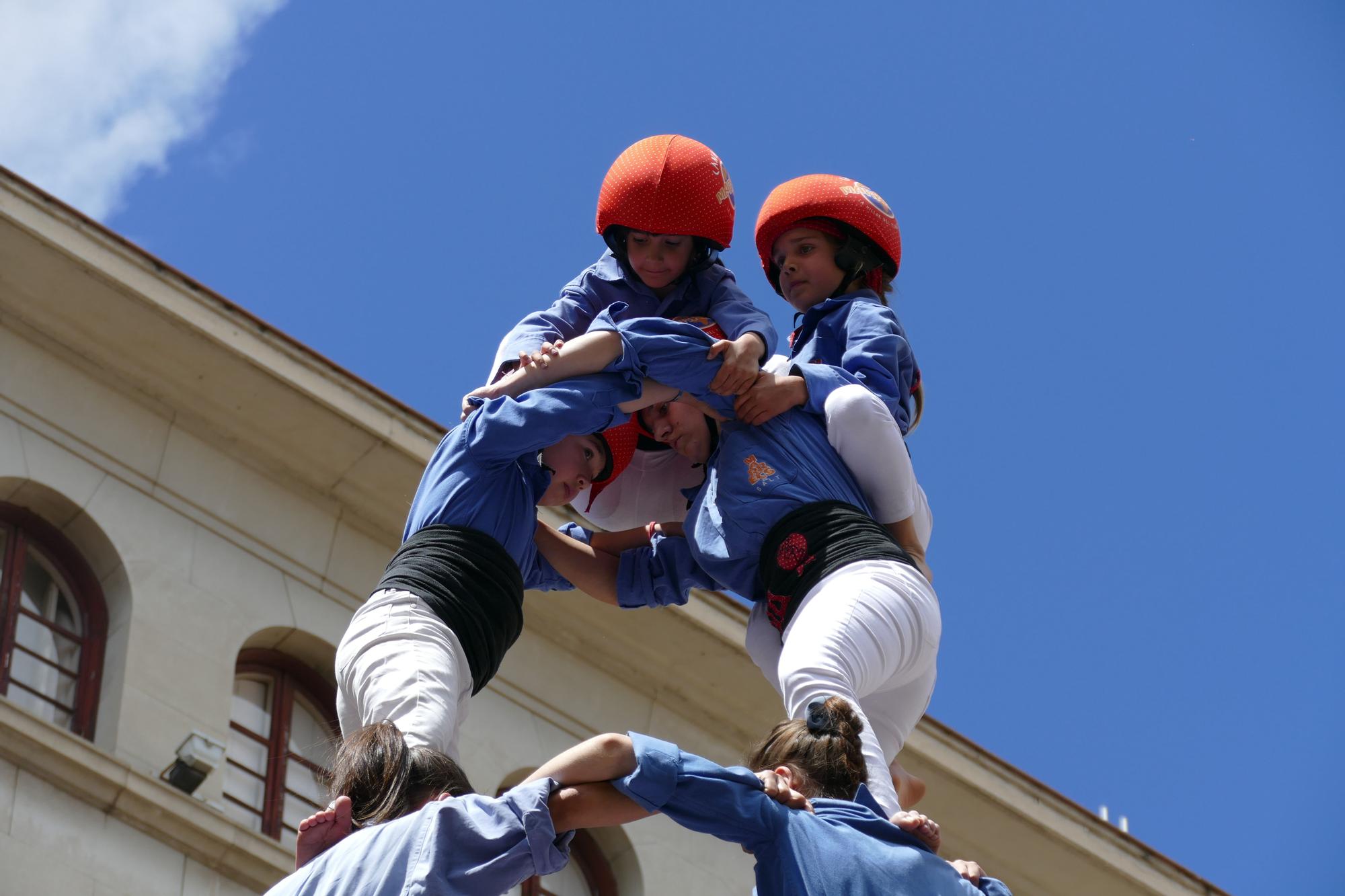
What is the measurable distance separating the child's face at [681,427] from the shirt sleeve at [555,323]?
0.42 metres

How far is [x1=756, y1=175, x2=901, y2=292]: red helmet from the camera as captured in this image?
909cm

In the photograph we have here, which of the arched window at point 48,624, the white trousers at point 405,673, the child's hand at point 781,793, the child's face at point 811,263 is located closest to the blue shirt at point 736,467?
the child's face at point 811,263

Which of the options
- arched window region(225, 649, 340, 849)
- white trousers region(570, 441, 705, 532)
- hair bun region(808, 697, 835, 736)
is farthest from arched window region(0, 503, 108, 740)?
hair bun region(808, 697, 835, 736)

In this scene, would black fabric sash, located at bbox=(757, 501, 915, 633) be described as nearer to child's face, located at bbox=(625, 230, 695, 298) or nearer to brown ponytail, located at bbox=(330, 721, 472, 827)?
child's face, located at bbox=(625, 230, 695, 298)

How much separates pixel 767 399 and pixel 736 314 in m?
0.51

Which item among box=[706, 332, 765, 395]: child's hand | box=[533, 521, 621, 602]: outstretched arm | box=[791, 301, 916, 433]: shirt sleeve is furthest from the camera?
box=[533, 521, 621, 602]: outstretched arm

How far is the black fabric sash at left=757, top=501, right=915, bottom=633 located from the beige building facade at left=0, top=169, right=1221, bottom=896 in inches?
214

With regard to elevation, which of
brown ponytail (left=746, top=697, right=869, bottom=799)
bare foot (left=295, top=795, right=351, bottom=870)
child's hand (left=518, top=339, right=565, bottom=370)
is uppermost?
child's hand (left=518, top=339, right=565, bottom=370)

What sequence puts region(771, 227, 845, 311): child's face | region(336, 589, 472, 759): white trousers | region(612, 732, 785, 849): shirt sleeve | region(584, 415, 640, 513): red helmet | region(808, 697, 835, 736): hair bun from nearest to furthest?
1. region(612, 732, 785, 849): shirt sleeve
2. region(808, 697, 835, 736): hair bun
3. region(336, 589, 472, 759): white trousers
4. region(584, 415, 640, 513): red helmet
5. region(771, 227, 845, 311): child's face

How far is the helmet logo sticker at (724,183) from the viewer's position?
359 inches

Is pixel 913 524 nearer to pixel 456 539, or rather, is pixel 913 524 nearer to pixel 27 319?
pixel 456 539

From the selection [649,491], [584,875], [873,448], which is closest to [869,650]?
[873,448]

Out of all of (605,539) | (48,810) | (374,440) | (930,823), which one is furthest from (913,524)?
(374,440)

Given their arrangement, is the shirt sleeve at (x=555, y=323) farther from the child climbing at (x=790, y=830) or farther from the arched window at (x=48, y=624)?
the arched window at (x=48, y=624)
